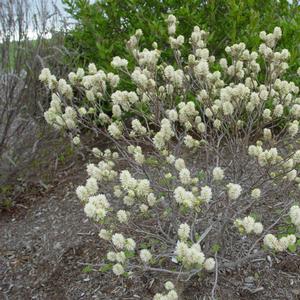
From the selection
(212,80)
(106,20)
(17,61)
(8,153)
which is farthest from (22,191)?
(212,80)

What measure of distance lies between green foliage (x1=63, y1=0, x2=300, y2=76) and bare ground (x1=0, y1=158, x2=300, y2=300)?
146cm

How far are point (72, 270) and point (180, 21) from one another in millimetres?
2289

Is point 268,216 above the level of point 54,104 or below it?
below

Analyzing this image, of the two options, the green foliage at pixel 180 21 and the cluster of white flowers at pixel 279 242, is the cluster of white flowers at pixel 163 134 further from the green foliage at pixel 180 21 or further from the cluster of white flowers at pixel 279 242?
the green foliage at pixel 180 21

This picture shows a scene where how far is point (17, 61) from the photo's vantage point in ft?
11.2

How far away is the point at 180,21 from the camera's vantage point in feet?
13.0

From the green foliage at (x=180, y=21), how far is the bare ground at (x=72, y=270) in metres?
1.46

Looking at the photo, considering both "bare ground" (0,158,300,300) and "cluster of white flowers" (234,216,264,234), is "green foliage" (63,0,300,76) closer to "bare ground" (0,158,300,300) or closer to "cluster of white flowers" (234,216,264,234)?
"bare ground" (0,158,300,300)

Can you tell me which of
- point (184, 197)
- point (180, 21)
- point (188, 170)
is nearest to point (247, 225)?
point (184, 197)

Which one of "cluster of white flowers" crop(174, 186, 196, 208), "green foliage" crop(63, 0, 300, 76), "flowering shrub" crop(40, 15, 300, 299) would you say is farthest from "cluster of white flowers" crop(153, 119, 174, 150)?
"green foliage" crop(63, 0, 300, 76)

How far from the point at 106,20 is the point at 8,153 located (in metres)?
1.49

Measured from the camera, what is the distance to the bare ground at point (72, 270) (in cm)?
252

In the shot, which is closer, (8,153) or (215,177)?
(215,177)

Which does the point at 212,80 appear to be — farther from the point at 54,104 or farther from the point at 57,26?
the point at 57,26
